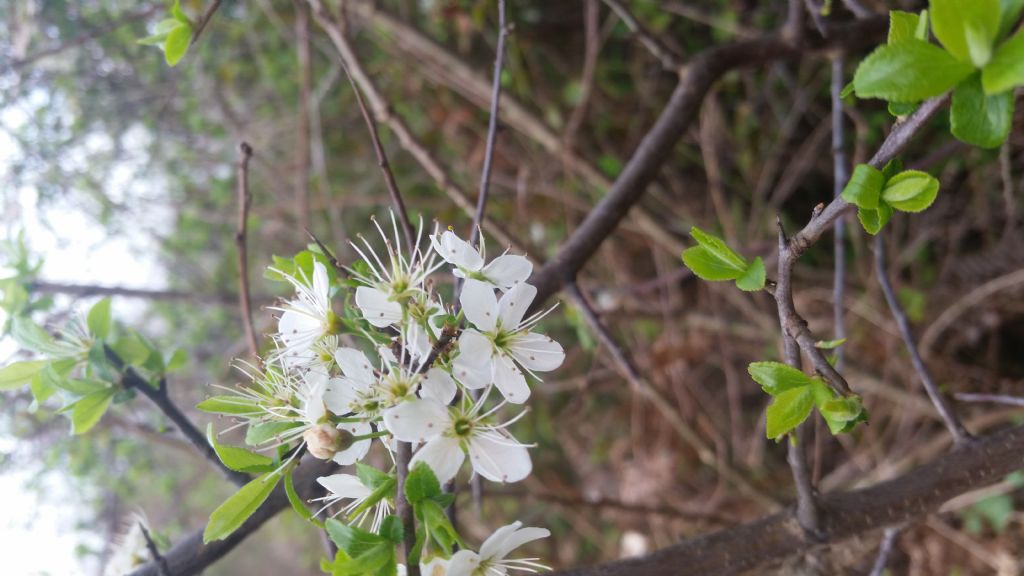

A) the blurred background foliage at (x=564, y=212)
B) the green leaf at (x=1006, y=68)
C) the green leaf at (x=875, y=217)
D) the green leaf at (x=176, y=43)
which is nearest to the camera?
the green leaf at (x=1006, y=68)

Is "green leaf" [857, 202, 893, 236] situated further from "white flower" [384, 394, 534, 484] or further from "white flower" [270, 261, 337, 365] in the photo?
"white flower" [270, 261, 337, 365]

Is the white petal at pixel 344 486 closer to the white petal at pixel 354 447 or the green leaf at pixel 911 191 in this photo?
the white petal at pixel 354 447

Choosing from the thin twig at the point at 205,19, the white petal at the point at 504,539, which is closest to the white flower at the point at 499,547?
the white petal at the point at 504,539

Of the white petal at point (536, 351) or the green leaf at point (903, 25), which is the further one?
the white petal at point (536, 351)

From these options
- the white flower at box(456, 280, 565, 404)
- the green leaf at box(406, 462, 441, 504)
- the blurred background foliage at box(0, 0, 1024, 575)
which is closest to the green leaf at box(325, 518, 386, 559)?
the green leaf at box(406, 462, 441, 504)

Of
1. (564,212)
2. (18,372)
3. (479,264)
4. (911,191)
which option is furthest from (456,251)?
(564,212)

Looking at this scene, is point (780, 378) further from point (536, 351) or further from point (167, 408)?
point (167, 408)

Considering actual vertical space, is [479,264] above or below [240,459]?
above
